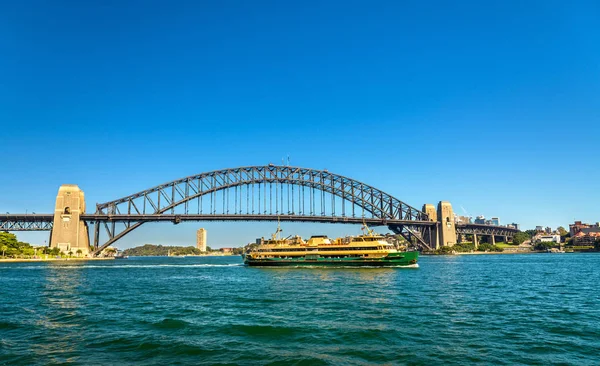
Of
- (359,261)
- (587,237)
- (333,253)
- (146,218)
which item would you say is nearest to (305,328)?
(359,261)

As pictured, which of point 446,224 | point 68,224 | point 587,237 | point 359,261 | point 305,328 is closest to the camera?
point 305,328

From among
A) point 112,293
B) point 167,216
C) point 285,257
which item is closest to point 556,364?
point 112,293

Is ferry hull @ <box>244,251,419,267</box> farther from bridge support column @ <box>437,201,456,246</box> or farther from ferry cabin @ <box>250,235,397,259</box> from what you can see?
bridge support column @ <box>437,201,456,246</box>

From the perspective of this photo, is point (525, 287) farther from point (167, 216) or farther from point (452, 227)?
point (452, 227)

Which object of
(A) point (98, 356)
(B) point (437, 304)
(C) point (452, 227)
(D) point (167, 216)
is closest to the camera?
(A) point (98, 356)

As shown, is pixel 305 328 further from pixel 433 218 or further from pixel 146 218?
pixel 433 218
